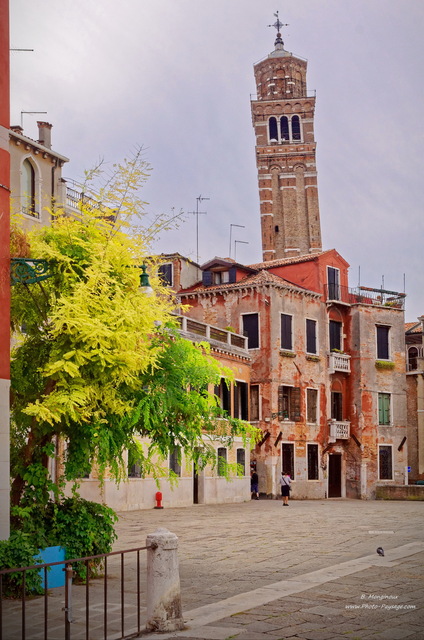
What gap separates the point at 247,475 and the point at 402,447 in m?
12.1

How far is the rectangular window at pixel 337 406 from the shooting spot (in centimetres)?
4296

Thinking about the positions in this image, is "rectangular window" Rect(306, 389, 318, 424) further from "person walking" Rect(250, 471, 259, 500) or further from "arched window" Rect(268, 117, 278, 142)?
"arched window" Rect(268, 117, 278, 142)

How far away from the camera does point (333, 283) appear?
43438mm

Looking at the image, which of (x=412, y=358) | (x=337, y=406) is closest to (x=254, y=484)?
(x=337, y=406)

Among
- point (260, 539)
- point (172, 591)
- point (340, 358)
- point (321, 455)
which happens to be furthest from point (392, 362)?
point (172, 591)

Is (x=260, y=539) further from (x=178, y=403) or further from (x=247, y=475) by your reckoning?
(x=247, y=475)

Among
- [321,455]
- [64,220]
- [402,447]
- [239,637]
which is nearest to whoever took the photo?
[239,637]

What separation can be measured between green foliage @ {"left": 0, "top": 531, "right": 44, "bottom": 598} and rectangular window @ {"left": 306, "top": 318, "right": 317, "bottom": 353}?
3162 centimetres

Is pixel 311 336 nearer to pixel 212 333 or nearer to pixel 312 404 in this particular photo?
pixel 312 404

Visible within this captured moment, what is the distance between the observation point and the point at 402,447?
145 ft

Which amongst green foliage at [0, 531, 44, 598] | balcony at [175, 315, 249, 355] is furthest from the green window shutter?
green foliage at [0, 531, 44, 598]

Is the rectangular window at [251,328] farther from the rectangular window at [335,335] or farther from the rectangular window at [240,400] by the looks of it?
the rectangular window at [335,335]

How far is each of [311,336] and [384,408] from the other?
6431mm

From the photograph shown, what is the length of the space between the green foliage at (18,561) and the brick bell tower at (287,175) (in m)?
51.8
